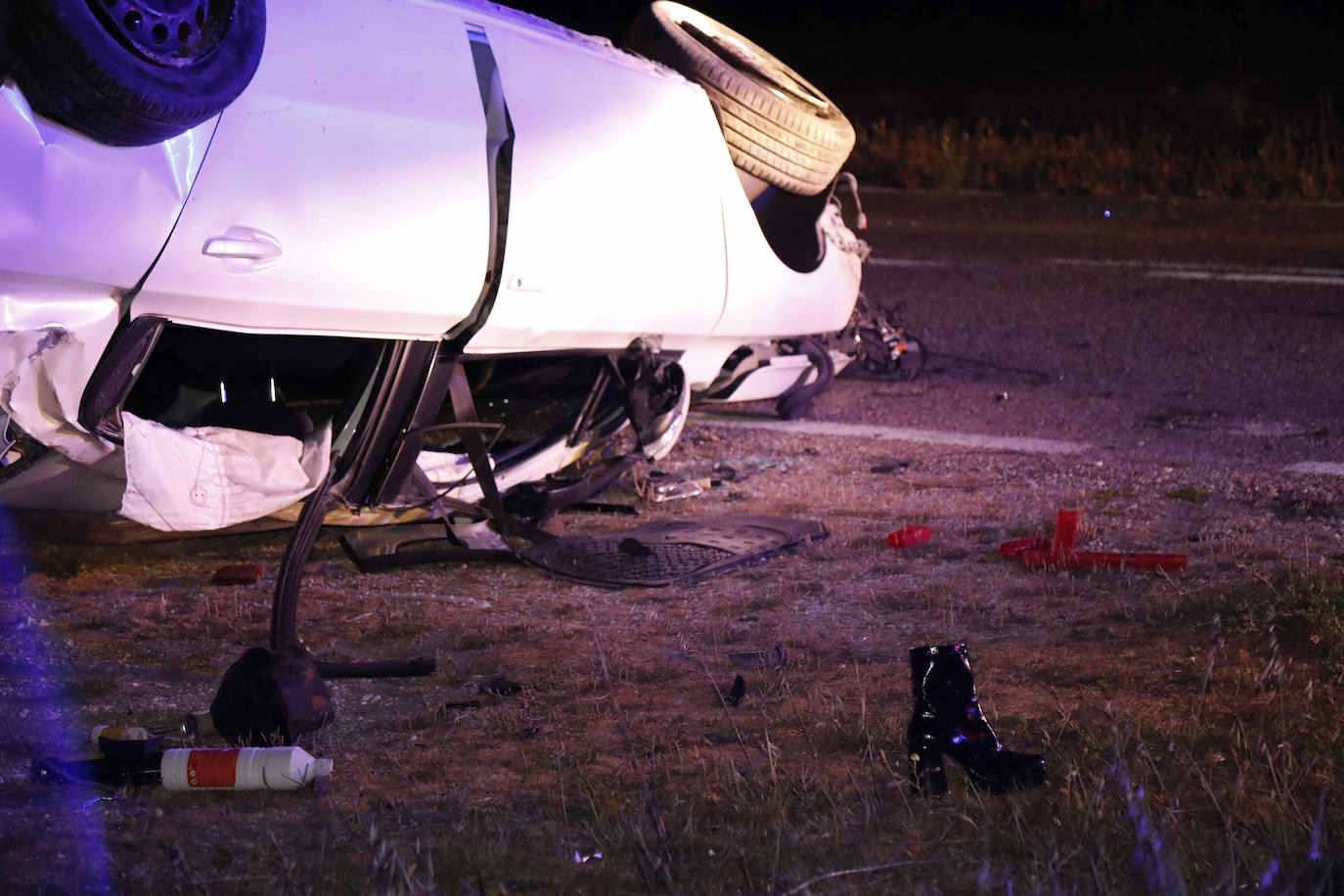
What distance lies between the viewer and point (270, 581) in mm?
4969

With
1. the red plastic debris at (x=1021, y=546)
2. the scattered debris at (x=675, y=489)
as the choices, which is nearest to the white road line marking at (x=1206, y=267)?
the scattered debris at (x=675, y=489)

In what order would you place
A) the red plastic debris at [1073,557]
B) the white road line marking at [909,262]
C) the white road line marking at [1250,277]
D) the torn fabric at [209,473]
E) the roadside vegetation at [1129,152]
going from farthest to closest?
the roadside vegetation at [1129,152] → the white road line marking at [909,262] → the white road line marking at [1250,277] → the red plastic debris at [1073,557] → the torn fabric at [209,473]

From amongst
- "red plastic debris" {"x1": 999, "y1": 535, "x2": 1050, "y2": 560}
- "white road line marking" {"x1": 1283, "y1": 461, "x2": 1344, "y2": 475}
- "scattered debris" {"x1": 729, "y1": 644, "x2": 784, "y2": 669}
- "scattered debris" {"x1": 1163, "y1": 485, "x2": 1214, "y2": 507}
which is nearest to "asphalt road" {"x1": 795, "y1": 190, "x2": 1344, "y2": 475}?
"white road line marking" {"x1": 1283, "y1": 461, "x2": 1344, "y2": 475}

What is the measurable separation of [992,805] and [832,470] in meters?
3.00

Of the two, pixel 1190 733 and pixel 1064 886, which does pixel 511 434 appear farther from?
pixel 1064 886

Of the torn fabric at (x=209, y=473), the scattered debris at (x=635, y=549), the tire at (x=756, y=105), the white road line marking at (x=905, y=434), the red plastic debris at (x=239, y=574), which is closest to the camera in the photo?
the torn fabric at (x=209, y=473)

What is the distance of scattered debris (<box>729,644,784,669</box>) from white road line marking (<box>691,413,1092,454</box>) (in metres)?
2.49

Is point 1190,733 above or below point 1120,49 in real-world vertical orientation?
below

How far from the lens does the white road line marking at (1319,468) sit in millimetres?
5938

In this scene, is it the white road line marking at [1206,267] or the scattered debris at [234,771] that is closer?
the scattered debris at [234,771]

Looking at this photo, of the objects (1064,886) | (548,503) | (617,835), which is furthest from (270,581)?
(1064,886)

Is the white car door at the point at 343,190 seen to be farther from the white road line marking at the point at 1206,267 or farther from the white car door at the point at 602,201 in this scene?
the white road line marking at the point at 1206,267

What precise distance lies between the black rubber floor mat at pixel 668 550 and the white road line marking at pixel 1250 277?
211 inches

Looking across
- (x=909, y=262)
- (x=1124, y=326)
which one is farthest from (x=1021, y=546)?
(x=909, y=262)
